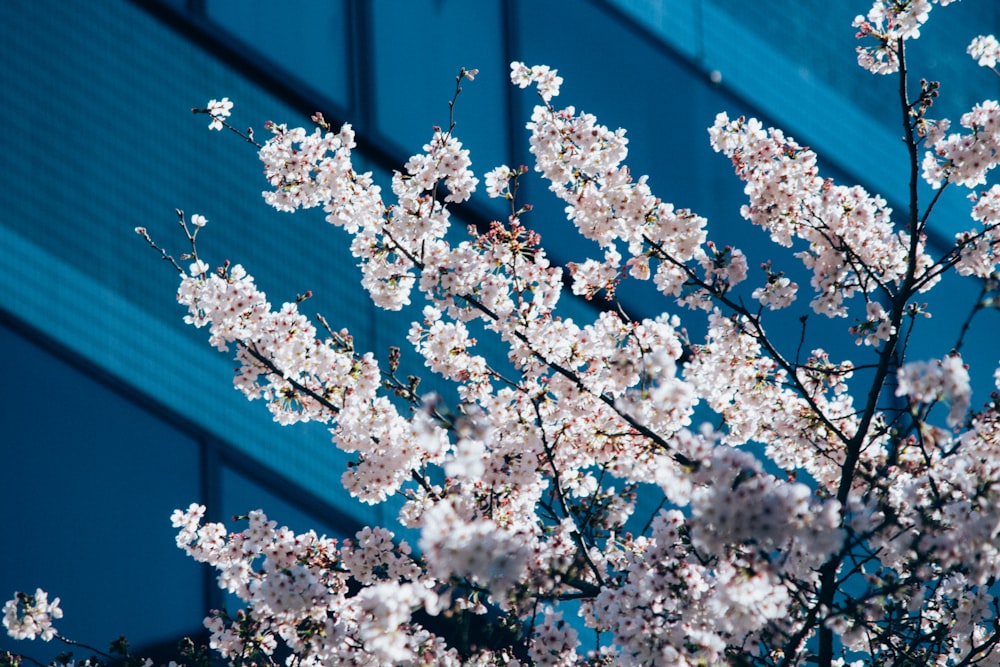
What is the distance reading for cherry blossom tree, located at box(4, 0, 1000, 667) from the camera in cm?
438

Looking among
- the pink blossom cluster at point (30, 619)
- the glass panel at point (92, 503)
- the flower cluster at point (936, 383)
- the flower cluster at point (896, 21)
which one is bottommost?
the flower cluster at point (936, 383)

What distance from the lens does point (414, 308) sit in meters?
8.60

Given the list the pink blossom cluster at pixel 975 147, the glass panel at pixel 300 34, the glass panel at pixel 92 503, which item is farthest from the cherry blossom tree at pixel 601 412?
the glass panel at pixel 300 34

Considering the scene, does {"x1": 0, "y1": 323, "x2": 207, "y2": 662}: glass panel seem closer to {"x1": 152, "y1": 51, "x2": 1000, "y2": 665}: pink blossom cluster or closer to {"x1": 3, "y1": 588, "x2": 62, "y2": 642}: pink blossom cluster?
{"x1": 3, "y1": 588, "x2": 62, "y2": 642}: pink blossom cluster

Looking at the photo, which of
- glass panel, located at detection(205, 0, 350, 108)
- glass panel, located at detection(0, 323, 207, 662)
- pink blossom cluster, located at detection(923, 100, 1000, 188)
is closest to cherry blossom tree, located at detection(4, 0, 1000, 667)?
pink blossom cluster, located at detection(923, 100, 1000, 188)

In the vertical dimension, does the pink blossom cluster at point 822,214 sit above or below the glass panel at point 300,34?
below

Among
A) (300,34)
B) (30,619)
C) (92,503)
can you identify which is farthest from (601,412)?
(300,34)

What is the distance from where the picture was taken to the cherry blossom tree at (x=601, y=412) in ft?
14.4

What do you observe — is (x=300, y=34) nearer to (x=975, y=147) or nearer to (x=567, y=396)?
(x=567, y=396)

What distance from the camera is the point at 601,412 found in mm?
5367

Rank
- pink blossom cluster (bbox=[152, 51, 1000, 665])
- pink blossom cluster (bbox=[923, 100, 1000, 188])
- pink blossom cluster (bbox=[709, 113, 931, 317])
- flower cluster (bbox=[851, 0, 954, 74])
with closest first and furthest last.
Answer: pink blossom cluster (bbox=[152, 51, 1000, 665]), flower cluster (bbox=[851, 0, 954, 74]), pink blossom cluster (bbox=[923, 100, 1000, 188]), pink blossom cluster (bbox=[709, 113, 931, 317])

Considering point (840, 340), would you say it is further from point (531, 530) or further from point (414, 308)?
point (531, 530)

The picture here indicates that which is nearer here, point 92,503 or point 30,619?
point 30,619

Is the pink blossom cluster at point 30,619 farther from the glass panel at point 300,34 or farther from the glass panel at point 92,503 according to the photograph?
the glass panel at point 300,34
